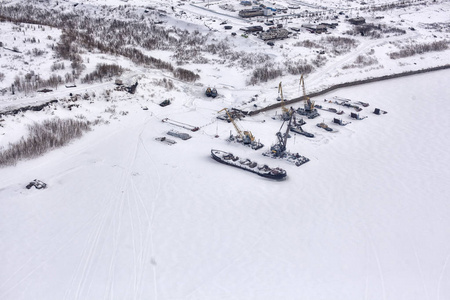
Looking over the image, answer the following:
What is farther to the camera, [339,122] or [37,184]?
[339,122]

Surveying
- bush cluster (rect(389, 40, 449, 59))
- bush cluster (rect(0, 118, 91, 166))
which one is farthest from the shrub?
bush cluster (rect(0, 118, 91, 166))

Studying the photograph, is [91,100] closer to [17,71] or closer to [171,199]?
[17,71]

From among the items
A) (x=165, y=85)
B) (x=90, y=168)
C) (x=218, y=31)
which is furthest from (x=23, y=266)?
(x=218, y=31)

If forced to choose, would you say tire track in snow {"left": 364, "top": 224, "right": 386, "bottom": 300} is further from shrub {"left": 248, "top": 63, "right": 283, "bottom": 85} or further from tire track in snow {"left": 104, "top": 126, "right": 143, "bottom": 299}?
shrub {"left": 248, "top": 63, "right": 283, "bottom": 85}

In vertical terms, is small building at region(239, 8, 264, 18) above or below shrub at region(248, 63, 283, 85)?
above

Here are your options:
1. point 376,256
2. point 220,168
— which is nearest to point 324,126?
point 220,168

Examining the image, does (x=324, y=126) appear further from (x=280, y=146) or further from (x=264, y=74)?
(x=264, y=74)
